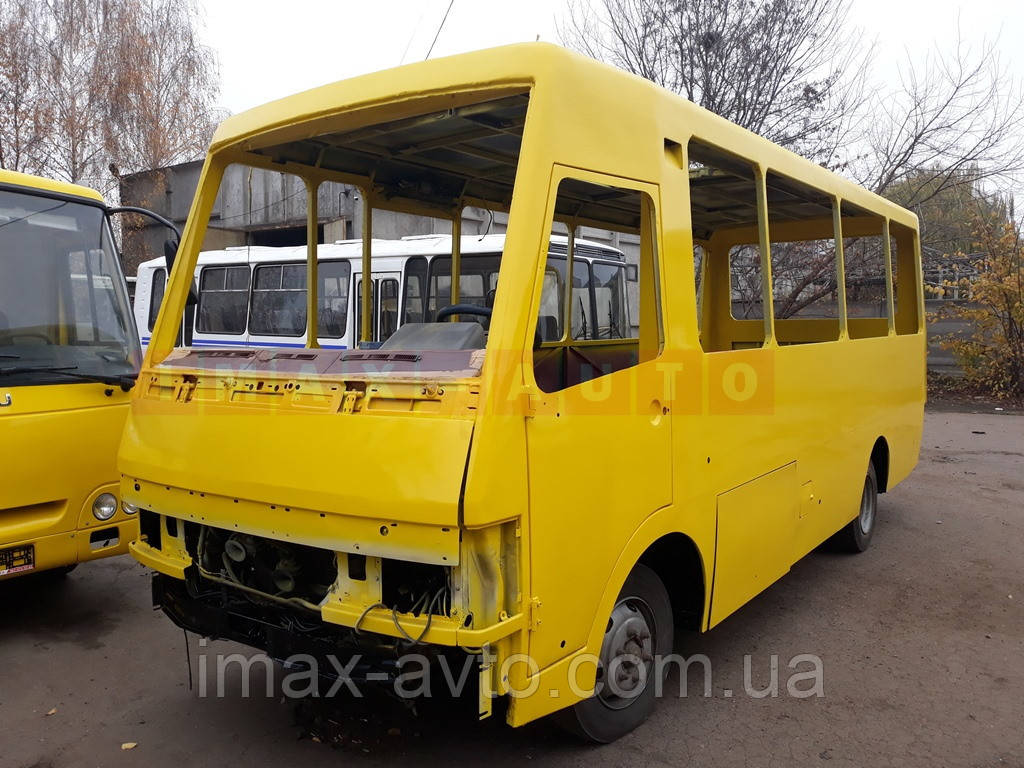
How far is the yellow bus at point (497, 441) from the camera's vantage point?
8.55ft

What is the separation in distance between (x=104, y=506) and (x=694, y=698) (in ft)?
11.3

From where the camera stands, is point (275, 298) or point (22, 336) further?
point (275, 298)

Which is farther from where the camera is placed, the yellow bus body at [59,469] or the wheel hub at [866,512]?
the wheel hub at [866,512]

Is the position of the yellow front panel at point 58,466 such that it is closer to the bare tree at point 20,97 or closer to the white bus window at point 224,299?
the white bus window at point 224,299

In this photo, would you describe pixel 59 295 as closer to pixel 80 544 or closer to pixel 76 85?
pixel 80 544

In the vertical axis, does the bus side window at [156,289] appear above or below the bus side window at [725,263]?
above

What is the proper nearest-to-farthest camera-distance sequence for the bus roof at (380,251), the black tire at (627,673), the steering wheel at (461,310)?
the black tire at (627,673) → the steering wheel at (461,310) → the bus roof at (380,251)

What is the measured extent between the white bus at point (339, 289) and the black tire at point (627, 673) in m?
2.69

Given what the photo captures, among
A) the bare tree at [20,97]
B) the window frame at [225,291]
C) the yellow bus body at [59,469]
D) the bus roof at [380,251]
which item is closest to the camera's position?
the yellow bus body at [59,469]

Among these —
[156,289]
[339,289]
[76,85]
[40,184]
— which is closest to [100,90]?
[76,85]

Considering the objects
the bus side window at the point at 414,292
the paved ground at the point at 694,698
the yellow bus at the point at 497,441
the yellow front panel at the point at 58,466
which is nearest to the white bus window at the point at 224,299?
the bus side window at the point at 414,292

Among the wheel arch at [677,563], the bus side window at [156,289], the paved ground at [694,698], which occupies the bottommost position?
the paved ground at [694,698]

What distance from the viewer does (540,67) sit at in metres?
2.73

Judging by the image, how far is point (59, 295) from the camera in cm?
497
